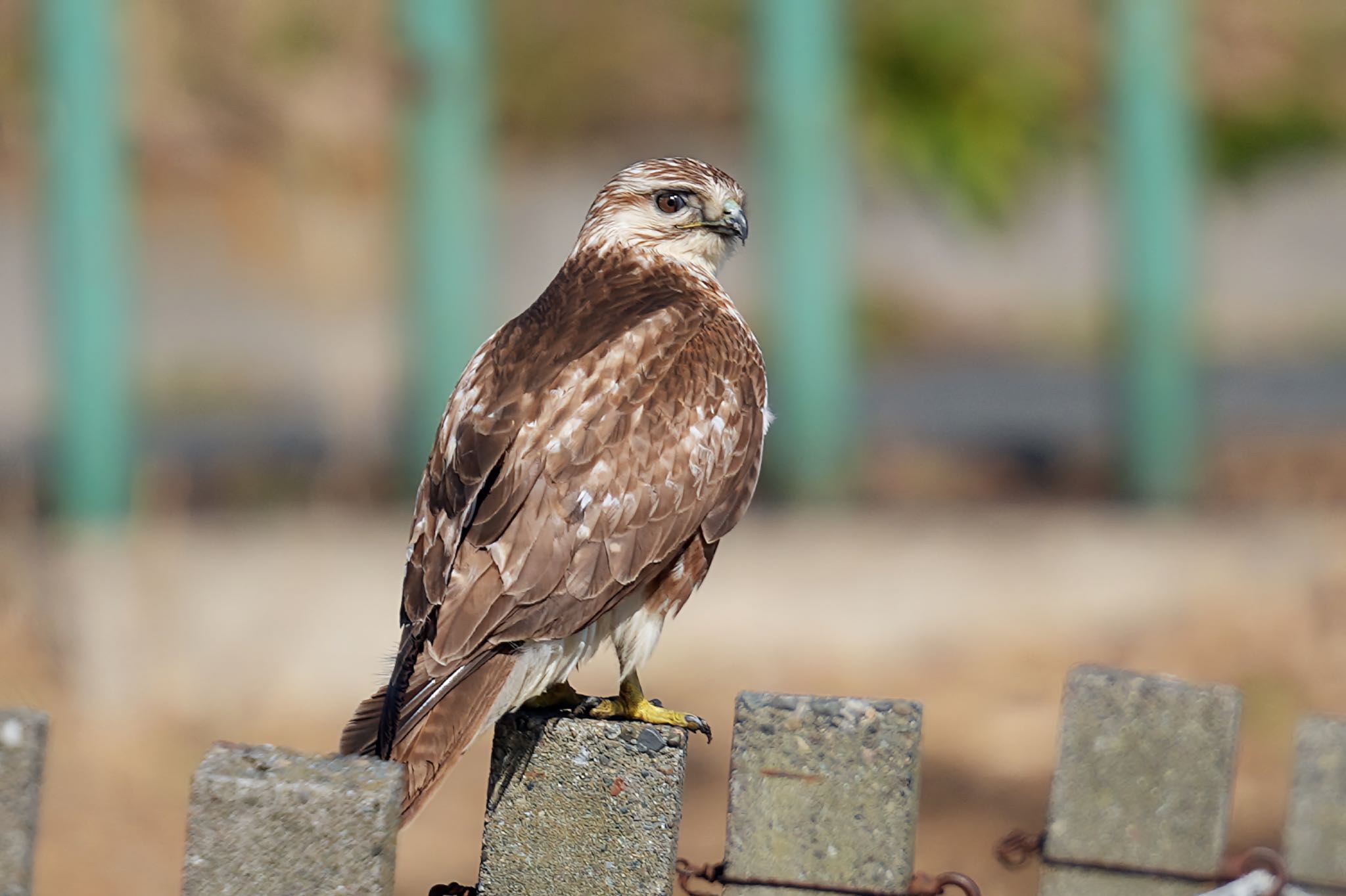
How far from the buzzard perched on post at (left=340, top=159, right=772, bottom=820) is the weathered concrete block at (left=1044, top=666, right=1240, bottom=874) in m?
0.57

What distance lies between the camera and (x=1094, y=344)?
16.3 m

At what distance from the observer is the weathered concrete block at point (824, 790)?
8.12 feet

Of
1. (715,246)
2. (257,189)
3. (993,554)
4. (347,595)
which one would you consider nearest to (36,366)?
(257,189)

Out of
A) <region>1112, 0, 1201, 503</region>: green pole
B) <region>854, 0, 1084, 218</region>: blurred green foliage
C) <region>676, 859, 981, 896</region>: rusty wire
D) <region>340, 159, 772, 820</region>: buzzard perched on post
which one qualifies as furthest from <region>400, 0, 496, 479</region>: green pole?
<region>854, 0, 1084, 218</region>: blurred green foliage

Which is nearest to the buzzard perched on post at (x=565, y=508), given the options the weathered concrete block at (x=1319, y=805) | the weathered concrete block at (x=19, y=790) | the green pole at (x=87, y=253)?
the weathered concrete block at (x=19, y=790)

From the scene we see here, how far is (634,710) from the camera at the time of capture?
2965 mm

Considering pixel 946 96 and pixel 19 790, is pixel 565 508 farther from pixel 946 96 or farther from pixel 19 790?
pixel 946 96

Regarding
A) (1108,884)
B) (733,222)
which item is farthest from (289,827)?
(733,222)

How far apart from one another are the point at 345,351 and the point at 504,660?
11.5 meters

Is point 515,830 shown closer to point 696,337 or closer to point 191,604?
point 696,337

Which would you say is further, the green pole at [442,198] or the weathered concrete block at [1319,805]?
the green pole at [442,198]

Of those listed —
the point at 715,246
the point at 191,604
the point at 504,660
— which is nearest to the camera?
the point at 504,660

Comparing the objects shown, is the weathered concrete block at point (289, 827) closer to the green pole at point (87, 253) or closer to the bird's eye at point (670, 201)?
the bird's eye at point (670, 201)

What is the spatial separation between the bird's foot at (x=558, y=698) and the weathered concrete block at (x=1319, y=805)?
43.5 inches
